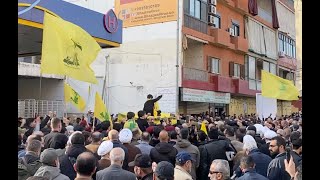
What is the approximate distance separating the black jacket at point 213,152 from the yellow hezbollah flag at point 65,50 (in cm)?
264

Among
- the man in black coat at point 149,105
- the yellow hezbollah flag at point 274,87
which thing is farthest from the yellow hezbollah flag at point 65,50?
the yellow hezbollah flag at point 274,87

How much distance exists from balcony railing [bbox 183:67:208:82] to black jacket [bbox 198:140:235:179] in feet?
52.0

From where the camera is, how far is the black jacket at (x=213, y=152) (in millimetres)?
7199

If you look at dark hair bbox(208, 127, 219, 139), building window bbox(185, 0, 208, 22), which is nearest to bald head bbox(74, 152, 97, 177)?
dark hair bbox(208, 127, 219, 139)

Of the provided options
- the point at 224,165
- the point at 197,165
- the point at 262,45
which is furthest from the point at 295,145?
the point at 262,45

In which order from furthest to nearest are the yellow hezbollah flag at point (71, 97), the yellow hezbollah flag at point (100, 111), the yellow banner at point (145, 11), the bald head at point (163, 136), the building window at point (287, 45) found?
the building window at point (287, 45), the yellow banner at point (145, 11), the yellow hezbollah flag at point (71, 97), the yellow hezbollah flag at point (100, 111), the bald head at point (163, 136)

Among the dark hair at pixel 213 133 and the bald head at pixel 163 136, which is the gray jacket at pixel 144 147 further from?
the dark hair at pixel 213 133

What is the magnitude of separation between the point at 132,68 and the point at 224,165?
2018 cm

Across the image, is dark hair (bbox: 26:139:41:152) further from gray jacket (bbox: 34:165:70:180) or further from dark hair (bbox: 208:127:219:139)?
dark hair (bbox: 208:127:219:139)

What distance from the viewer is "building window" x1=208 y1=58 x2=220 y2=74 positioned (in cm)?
2675

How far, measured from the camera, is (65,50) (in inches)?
305

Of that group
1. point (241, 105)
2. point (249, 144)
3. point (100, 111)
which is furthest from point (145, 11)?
point (249, 144)

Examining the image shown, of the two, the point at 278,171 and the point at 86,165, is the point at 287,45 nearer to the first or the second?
the point at 278,171

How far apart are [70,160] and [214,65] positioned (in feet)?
73.2
